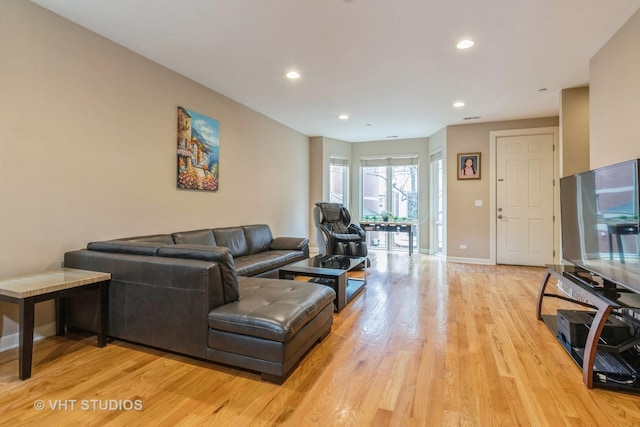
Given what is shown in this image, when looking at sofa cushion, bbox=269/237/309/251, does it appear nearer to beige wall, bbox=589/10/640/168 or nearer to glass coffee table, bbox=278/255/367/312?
glass coffee table, bbox=278/255/367/312

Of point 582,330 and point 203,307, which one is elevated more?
point 203,307

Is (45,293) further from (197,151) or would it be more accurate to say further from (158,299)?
(197,151)

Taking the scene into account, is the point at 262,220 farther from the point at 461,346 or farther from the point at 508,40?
the point at 508,40

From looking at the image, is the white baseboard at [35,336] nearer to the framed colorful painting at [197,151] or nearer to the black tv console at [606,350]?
the framed colorful painting at [197,151]

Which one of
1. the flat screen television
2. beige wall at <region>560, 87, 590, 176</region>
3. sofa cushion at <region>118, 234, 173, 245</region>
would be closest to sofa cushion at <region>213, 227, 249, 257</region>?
sofa cushion at <region>118, 234, 173, 245</region>

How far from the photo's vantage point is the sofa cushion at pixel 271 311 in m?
1.75

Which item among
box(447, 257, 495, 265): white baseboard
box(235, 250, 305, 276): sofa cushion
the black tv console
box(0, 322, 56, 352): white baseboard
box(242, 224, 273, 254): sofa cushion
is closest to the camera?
the black tv console

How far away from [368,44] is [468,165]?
3639 mm

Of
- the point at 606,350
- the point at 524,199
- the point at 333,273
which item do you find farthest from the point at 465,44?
the point at 524,199

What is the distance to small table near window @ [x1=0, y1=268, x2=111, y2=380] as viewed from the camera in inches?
69.8

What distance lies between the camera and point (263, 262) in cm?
350

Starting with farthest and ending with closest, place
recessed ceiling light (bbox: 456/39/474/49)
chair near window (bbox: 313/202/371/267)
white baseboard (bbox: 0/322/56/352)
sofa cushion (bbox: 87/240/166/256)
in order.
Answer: chair near window (bbox: 313/202/371/267) < recessed ceiling light (bbox: 456/39/474/49) < sofa cushion (bbox: 87/240/166/256) < white baseboard (bbox: 0/322/56/352)

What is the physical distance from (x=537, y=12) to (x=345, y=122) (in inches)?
133

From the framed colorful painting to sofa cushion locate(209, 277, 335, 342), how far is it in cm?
191
